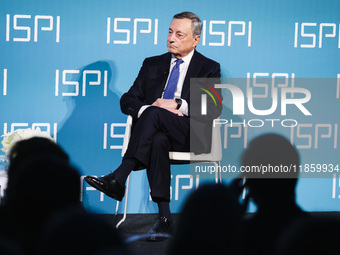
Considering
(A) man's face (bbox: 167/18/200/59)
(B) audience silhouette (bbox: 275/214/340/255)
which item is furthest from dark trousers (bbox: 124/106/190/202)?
(B) audience silhouette (bbox: 275/214/340/255)

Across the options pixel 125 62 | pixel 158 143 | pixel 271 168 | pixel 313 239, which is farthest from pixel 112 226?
pixel 125 62

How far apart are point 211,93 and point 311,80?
1168 mm

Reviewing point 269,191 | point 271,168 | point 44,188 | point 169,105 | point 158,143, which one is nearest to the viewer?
point 44,188

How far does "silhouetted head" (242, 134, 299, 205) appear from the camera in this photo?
3.43ft

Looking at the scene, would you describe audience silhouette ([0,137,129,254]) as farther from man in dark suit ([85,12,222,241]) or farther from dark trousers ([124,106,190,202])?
dark trousers ([124,106,190,202])

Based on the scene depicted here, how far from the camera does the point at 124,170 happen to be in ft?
9.83

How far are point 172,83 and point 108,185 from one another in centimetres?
94

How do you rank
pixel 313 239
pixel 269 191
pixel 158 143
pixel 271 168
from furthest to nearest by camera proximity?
pixel 158 143 < pixel 271 168 < pixel 269 191 < pixel 313 239

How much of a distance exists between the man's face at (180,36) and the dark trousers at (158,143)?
1.72 ft

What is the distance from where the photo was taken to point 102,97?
157 inches

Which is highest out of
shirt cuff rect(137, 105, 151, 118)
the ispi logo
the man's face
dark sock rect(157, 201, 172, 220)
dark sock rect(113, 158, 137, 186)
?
the man's face

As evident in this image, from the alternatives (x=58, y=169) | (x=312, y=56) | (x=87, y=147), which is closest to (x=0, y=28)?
(x=87, y=147)

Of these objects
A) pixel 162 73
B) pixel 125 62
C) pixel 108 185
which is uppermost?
pixel 125 62

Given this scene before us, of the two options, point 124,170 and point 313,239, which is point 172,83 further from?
point 313,239
